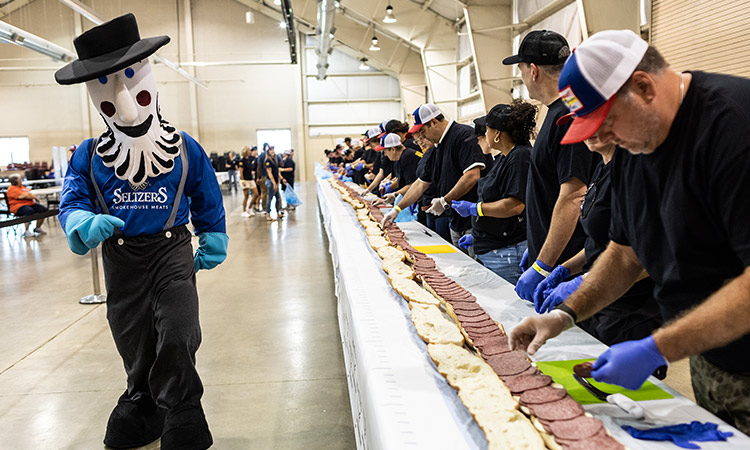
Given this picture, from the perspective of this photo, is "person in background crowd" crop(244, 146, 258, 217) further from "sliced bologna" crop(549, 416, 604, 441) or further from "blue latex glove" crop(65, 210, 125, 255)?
"sliced bologna" crop(549, 416, 604, 441)

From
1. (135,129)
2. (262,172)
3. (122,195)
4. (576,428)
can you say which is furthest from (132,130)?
(262,172)

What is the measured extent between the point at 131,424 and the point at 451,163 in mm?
2740

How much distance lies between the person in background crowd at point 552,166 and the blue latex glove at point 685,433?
1.04 m

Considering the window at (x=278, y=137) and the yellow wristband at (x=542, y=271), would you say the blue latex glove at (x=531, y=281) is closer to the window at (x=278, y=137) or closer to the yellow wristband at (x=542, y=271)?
the yellow wristband at (x=542, y=271)

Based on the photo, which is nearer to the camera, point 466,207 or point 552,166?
point 552,166

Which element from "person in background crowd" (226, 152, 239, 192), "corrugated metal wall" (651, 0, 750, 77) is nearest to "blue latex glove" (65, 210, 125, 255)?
"corrugated metal wall" (651, 0, 750, 77)

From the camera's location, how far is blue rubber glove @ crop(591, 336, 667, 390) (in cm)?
115

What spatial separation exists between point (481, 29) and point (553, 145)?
10000mm

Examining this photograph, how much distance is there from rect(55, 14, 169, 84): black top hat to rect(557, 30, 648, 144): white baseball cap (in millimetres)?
1715

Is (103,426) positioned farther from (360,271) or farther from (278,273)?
(278,273)

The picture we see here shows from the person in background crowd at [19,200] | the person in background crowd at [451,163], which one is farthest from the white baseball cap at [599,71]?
the person in background crowd at [19,200]

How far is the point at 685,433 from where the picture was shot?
1.18 metres

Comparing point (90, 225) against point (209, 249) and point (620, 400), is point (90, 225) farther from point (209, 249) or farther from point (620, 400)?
point (620, 400)

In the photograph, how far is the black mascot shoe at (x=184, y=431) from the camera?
2148mm
